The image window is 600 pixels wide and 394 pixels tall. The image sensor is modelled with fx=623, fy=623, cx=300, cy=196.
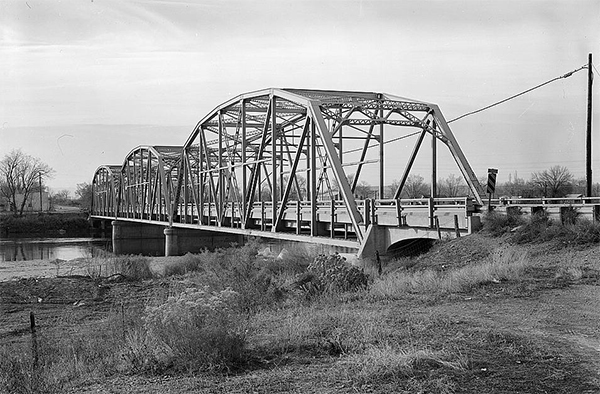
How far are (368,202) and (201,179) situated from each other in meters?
30.9

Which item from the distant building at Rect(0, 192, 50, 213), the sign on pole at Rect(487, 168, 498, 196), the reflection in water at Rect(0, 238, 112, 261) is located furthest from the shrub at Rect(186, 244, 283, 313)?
the distant building at Rect(0, 192, 50, 213)

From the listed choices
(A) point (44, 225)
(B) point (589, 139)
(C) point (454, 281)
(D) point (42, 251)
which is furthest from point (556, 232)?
(A) point (44, 225)

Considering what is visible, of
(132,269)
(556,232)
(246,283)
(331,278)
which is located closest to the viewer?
(331,278)

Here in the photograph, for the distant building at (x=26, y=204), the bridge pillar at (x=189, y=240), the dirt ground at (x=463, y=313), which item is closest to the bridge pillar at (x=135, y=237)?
the bridge pillar at (x=189, y=240)

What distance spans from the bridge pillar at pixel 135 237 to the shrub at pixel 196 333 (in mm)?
75650

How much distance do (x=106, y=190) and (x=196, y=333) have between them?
108070 mm

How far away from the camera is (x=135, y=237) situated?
92062mm

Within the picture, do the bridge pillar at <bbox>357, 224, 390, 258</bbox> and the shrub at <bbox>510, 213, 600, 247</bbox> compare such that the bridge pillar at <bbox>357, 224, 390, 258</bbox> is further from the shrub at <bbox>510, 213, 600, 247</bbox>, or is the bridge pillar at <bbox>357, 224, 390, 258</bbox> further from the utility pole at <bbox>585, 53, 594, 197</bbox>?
the utility pole at <bbox>585, 53, 594, 197</bbox>

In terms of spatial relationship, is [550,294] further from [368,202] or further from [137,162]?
[137,162]

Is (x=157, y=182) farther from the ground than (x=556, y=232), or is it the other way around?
(x=157, y=182)

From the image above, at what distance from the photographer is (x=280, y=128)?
4000cm

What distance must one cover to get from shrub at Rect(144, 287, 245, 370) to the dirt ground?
0.46 meters

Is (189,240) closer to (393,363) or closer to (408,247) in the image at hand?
(408,247)

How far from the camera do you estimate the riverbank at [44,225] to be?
98631mm
